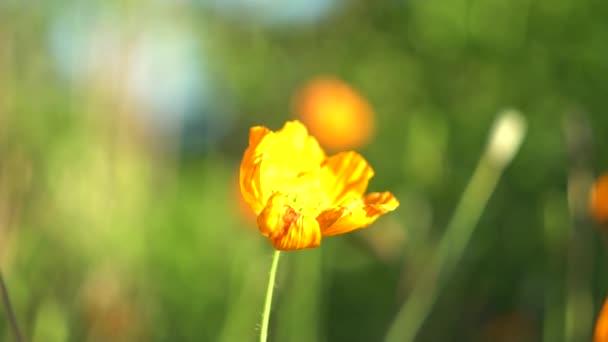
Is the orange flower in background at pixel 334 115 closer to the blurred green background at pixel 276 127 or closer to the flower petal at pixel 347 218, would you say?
the blurred green background at pixel 276 127

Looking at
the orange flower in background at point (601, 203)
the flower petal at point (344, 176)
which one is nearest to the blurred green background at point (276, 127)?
the orange flower in background at point (601, 203)

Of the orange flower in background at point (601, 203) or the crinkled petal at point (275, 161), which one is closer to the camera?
the crinkled petal at point (275, 161)

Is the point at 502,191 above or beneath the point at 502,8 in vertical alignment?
beneath

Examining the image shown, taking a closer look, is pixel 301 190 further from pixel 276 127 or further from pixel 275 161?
pixel 276 127

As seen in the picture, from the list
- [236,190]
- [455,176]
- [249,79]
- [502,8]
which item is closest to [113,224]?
[236,190]

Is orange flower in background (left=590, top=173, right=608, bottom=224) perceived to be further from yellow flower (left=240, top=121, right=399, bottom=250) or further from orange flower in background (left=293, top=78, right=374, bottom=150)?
orange flower in background (left=293, top=78, right=374, bottom=150)

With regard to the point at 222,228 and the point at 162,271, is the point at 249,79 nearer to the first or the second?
the point at 222,228

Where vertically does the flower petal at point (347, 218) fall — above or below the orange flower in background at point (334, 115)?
above
